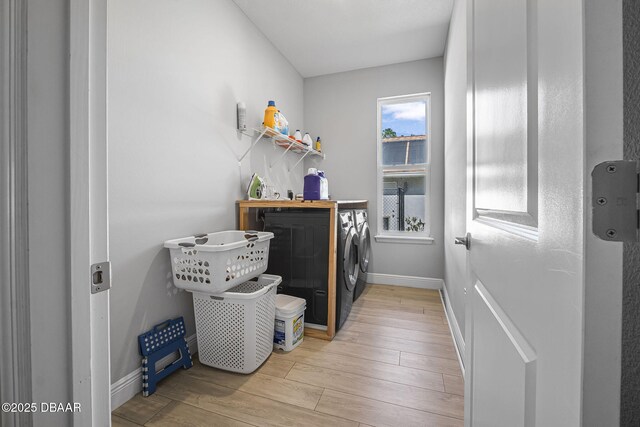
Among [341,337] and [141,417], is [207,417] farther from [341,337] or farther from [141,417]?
[341,337]

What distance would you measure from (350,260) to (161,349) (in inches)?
57.2

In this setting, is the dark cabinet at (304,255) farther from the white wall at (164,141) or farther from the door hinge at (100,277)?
the door hinge at (100,277)

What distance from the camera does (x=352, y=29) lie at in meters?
2.47

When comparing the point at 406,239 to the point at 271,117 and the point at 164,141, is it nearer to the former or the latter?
the point at 271,117

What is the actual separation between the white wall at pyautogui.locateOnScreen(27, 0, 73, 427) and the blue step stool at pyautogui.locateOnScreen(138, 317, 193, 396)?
1.07 meters

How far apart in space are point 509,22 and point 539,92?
24 cm

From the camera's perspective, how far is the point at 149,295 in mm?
1474

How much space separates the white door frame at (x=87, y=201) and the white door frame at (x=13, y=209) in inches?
2.3

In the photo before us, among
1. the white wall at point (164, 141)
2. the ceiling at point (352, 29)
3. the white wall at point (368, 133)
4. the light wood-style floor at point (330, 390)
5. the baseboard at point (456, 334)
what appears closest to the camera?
the light wood-style floor at point (330, 390)

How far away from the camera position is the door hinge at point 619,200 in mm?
270

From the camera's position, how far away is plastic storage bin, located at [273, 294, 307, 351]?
1.75 m

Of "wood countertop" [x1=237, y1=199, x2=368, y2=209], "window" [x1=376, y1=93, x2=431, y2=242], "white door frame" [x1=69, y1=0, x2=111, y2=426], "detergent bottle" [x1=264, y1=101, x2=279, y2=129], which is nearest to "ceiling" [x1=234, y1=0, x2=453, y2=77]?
"window" [x1=376, y1=93, x2=431, y2=242]

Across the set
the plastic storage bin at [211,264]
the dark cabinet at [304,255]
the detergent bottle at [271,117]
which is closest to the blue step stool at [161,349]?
the plastic storage bin at [211,264]

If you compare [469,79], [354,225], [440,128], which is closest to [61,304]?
[469,79]
